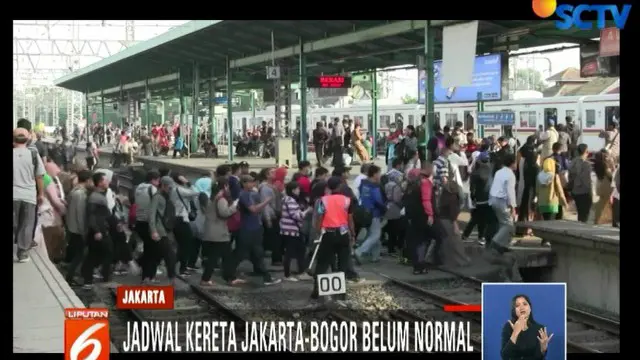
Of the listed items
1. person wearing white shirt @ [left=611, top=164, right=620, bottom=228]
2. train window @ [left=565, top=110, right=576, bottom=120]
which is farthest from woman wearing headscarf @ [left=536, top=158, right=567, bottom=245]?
train window @ [left=565, top=110, right=576, bottom=120]

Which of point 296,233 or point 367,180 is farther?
point 367,180

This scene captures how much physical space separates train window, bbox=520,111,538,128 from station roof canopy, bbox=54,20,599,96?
32.9ft

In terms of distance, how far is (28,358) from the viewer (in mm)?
6375

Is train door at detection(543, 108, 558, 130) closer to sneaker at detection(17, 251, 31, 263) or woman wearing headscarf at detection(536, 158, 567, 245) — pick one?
woman wearing headscarf at detection(536, 158, 567, 245)

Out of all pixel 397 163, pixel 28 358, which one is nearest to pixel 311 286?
pixel 397 163

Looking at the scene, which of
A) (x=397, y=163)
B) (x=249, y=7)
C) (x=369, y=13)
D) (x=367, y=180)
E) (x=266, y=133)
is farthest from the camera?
(x=266, y=133)

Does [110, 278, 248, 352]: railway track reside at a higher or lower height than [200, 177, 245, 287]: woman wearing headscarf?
lower

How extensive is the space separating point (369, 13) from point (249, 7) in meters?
1.40

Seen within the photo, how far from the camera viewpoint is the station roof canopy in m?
14.8

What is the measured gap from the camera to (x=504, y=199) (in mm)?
12555

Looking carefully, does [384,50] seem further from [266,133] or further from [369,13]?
[369,13]

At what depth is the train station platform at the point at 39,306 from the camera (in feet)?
23.0

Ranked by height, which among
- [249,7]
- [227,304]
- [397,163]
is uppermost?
[249,7]

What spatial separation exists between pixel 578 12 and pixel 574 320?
14.4ft
